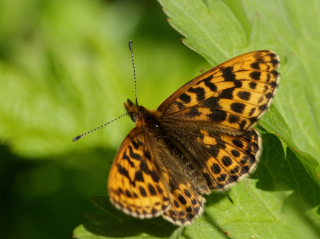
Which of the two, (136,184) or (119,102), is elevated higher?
(119,102)

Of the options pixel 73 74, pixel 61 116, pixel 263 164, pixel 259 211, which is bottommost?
pixel 259 211

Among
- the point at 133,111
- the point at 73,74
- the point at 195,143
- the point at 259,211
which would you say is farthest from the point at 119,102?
the point at 259,211

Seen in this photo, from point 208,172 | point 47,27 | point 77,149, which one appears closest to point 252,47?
point 208,172

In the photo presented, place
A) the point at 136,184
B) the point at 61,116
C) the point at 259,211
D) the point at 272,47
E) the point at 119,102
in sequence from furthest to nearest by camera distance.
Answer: the point at 119,102 < the point at 61,116 < the point at 272,47 < the point at 259,211 < the point at 136,184

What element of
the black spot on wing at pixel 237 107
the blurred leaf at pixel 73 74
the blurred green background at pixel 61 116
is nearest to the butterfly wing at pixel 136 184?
the black spot on wing at pixel 237 107

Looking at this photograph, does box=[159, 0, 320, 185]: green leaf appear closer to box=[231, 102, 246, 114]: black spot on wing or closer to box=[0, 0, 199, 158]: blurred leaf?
box=[231, 102, 246, 114]: black spot on wing

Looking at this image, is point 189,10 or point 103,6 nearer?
point 189,10

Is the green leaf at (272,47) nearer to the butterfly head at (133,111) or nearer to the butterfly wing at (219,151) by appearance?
the butterfly wing at (219,151)

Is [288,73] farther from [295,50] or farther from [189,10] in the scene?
[189,10]

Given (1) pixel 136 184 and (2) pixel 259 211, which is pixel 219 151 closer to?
(2) pixel 259 211
